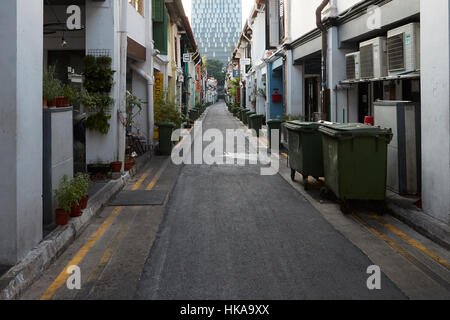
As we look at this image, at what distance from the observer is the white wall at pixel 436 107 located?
638cm

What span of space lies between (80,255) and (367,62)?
24.6 ft

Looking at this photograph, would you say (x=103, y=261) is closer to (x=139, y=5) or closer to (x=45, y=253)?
(x=45, y=253)

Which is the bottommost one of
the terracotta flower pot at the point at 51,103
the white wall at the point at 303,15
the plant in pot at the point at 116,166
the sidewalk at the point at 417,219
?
the sidewalk at the point at 417,219

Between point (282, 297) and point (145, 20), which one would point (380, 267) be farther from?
point (145, 20)

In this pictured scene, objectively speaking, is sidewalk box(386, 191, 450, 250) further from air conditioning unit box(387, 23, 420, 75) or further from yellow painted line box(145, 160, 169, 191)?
yellow painted line box(145, 160, 169, 191)

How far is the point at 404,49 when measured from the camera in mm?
8727

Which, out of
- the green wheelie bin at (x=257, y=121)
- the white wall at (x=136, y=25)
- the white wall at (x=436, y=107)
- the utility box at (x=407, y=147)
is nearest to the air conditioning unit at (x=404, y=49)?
the utility box at (x=407, y=147)

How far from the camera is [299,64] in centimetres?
1889

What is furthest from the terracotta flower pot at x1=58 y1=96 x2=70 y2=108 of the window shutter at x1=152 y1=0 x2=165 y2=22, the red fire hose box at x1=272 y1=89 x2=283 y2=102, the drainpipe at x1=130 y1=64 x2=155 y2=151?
the red fire hose box at x1=272 y1=89 x2=283 y2=102

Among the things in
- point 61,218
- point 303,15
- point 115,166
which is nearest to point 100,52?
point 115,166

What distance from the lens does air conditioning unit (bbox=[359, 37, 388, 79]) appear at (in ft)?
32.5

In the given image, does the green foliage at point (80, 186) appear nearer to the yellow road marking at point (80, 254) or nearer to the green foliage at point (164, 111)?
the yellow road marking at point (80, 254)

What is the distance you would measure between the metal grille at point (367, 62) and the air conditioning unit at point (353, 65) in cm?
33

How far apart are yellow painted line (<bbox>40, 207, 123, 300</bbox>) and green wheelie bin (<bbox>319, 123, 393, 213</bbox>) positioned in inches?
142
